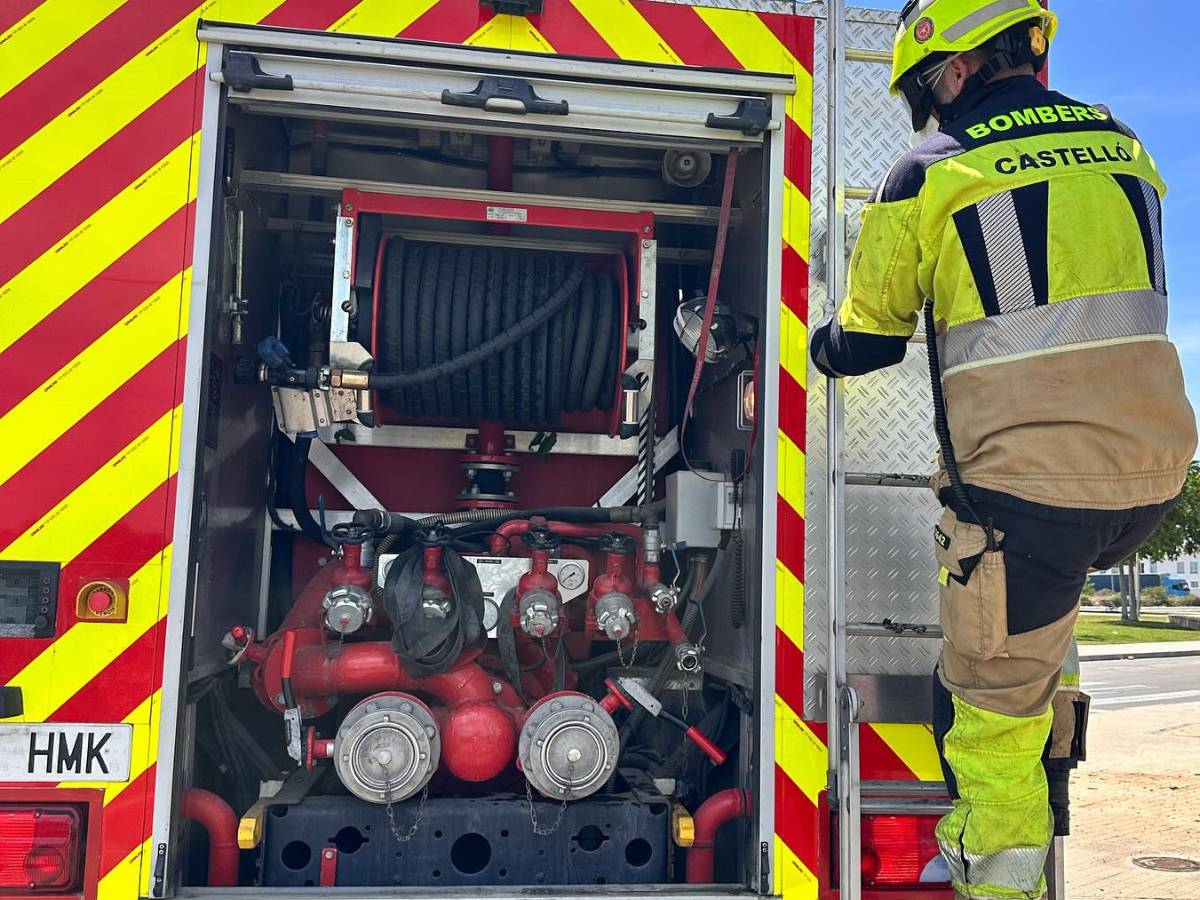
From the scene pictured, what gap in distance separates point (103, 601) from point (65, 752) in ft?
1.05

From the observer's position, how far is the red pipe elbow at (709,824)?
2.69 meters

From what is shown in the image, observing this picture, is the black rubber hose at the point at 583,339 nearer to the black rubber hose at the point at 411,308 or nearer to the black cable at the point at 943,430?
the black rubber hose at the point at 411,308

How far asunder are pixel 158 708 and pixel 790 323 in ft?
5.51

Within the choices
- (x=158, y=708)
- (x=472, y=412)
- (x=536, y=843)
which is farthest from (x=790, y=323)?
(x=158, y=708)

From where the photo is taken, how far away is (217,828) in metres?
2.58

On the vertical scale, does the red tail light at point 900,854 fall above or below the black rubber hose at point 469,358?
below

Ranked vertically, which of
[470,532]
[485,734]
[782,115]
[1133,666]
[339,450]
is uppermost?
[782,115]

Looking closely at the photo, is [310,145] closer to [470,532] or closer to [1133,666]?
[470,532]

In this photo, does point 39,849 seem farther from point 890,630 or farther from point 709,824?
point 890,630

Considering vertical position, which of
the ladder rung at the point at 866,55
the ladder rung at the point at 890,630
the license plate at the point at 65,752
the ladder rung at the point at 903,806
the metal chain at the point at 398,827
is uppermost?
the ladder rung at the point at 866,55

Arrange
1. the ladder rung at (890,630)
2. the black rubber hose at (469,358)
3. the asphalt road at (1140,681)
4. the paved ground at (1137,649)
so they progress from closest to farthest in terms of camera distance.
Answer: the ladder rung at (890,630)
the black rubber hose at (469,358)
the asphalt road at (1140,681)
the paved ground at (1137,649)

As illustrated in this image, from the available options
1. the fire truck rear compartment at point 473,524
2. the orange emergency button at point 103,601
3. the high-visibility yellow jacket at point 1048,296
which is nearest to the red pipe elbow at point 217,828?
the fire truck rear compartment at point 473,524

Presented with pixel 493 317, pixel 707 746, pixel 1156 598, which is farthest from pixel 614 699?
pixel 1156 598

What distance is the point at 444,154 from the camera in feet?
11.6
